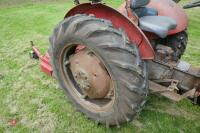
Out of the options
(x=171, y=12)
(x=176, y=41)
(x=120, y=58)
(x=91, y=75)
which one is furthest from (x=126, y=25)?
(x=176, y=41)

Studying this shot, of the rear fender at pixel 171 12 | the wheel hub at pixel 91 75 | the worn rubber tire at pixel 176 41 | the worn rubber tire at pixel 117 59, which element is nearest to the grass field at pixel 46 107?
the wheel hub at pixel 91 75

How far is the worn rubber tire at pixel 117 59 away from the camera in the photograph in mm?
2348

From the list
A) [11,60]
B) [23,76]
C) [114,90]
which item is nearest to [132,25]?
[114,90]

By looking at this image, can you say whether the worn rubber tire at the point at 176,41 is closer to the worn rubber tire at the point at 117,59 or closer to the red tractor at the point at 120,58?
the red tractor at the point at 120,58

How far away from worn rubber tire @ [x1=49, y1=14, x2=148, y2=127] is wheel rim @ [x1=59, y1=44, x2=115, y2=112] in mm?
159

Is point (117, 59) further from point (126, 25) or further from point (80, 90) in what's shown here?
point (80, 90)

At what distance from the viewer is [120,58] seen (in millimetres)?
2355

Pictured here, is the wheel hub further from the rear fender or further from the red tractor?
the rear fender

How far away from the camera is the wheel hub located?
271 centimetres

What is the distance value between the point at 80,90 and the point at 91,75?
438mm

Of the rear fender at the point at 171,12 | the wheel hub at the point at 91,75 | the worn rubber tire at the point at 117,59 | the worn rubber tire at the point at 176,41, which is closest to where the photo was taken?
the worn rubber tire at the point at 117,59

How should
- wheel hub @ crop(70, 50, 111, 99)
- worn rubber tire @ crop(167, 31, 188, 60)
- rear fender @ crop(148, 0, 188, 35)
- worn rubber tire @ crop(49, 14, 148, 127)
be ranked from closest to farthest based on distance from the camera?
worn rubber tire @ crop(49, 14, 148, 127)
wheel hub @ crop(70, 50, 111, 99)
rear fender @ crop(148, 0, 188, 35)
worn rubber tire @ crop(167, 31, 188, 60)

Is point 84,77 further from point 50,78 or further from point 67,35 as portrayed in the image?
point 50,78

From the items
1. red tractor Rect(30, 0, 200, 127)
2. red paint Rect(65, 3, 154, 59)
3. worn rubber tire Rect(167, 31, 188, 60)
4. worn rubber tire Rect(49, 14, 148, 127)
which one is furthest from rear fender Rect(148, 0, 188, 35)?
worn rubber tire Rect(49, 14, 148, 127)
